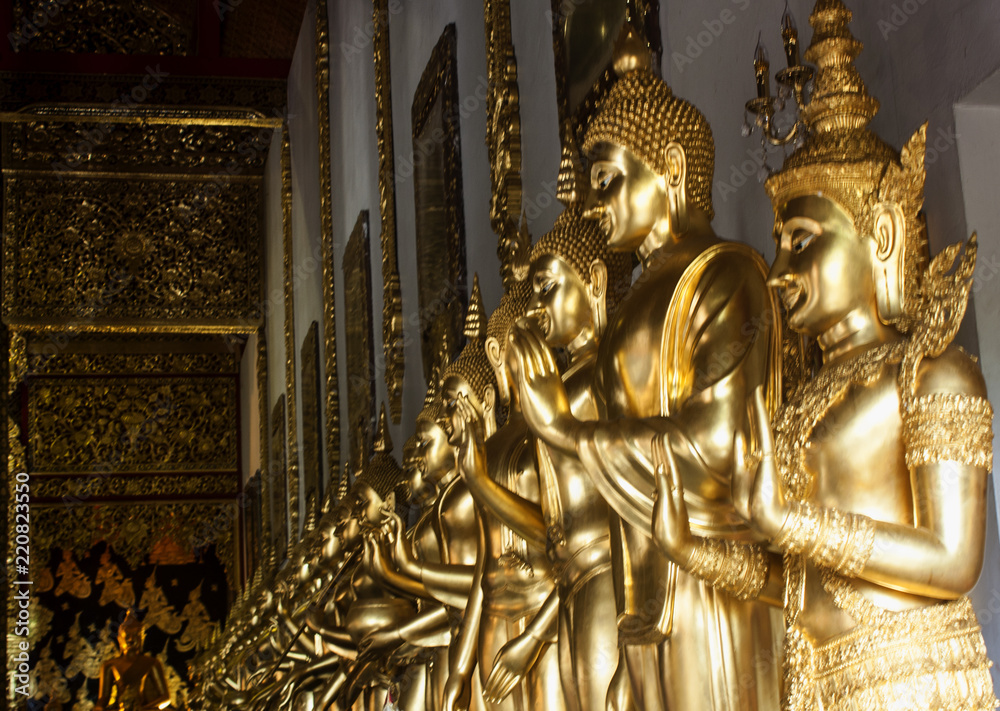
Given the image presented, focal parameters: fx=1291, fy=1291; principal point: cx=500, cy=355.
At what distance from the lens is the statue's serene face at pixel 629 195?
2.70m

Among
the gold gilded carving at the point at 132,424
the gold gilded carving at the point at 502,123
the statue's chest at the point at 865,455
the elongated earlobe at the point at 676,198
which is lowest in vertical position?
the statue's chest at the point at 865,455

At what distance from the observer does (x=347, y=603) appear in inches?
209

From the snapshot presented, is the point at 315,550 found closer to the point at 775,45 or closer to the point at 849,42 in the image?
the point at 775,45

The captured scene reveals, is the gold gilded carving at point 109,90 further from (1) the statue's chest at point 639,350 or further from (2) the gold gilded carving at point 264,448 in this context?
(1) the statue's chest at point 639,350

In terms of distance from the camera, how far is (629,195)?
8.87 ft

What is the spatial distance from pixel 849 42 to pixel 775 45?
0.65 m

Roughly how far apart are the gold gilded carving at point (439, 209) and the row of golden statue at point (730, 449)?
2036 mm

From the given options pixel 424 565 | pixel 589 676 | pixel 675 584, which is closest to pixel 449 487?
pixel 424 565

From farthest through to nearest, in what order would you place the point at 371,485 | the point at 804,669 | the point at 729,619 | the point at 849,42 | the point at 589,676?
the point at 371,485 < the point at 589,676 < the point at 729,619 < the point at 849,42 < the point at 804,669

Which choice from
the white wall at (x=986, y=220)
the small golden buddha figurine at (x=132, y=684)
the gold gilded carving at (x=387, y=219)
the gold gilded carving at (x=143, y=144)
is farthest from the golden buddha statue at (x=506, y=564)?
the small golden buddha figurine at (x=132, y=684)

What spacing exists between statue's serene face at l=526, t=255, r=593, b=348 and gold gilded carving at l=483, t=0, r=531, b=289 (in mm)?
1335

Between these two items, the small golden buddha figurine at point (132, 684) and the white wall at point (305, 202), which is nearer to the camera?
the white wall at point (305, 202)

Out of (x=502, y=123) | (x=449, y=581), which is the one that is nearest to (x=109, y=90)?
(x=502, y=123)

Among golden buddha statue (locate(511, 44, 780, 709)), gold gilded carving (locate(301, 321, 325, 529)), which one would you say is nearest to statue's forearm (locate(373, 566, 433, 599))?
golden buddha statue (locate(511, 44, 780, 709))
